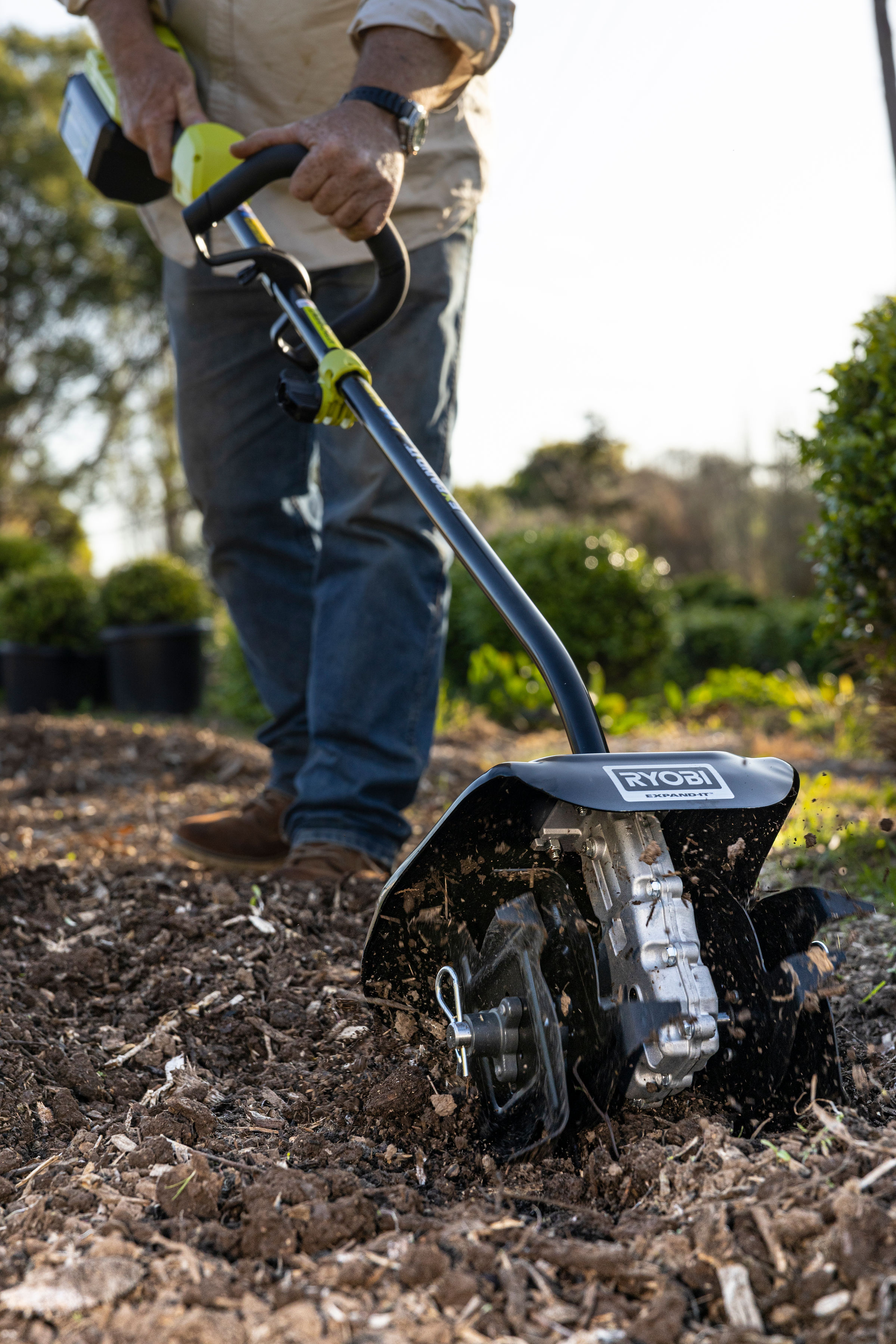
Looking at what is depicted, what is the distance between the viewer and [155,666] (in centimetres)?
707

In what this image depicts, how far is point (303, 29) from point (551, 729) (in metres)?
4.36

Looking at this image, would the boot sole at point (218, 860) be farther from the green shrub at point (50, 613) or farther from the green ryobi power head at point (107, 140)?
the green shrub at point (50, 613)

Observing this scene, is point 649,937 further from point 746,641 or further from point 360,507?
point 746,641

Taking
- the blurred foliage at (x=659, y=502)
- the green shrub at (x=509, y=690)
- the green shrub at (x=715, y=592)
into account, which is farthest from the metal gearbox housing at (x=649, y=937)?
the blurred foliage at (x=659, y=502)

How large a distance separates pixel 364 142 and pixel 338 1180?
59.8 inches

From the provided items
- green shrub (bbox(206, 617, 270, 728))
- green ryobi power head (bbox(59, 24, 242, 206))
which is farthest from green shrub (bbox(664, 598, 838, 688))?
green ryobi power head (bbox(59, 24, 242, 206))

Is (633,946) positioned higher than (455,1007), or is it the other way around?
(633,946)

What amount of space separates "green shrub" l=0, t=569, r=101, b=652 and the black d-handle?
6226 mm

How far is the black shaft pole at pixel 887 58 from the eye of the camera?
9.63ft

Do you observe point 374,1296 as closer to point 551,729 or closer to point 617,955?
point 617,955

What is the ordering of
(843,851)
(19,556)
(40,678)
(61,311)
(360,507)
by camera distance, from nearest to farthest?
1. (360,507)
2. (843,851)
3. (40,678)
4. (19,556)
5. (61,311)

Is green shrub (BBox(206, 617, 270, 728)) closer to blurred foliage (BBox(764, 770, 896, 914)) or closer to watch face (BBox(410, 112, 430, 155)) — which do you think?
blurred foliage (BBox(764, 770, 896, 914))

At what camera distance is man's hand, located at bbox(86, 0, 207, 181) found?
7.09ft

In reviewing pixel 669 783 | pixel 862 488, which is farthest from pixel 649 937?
pixel 862 488
